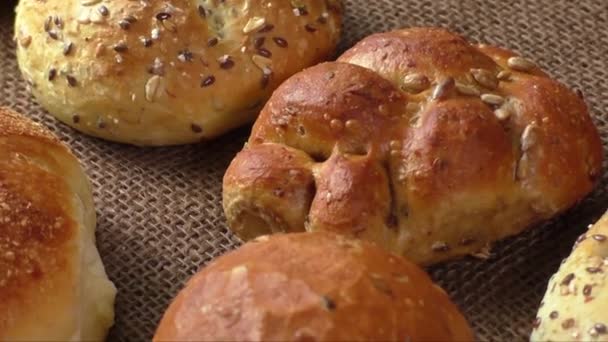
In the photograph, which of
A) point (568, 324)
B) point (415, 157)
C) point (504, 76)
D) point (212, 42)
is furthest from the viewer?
point (212, 42)

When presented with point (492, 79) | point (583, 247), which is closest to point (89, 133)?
point (492, 79)

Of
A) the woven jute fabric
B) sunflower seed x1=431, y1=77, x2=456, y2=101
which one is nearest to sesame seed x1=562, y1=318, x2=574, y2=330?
the woven jute fabric

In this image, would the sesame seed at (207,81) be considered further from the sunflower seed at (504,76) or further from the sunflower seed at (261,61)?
the sunflower seed at (504,76)

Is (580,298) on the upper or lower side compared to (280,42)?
lower

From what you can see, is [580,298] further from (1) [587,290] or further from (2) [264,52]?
(2) [264,52]

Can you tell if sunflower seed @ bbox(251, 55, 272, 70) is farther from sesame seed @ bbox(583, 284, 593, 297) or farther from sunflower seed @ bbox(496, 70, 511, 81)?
sesame seed @ bbox(583, 284, 593, 297)

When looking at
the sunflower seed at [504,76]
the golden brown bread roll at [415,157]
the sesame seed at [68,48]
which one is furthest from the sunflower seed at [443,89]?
the sesame seed at [68,48]

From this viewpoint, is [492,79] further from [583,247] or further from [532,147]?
[583,247]

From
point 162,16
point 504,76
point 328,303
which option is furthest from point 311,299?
point 162,16
